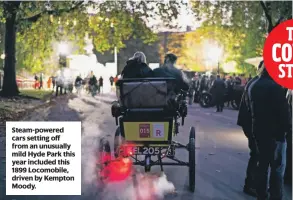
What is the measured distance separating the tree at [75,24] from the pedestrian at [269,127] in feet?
61.3

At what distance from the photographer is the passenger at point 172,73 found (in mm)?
8094

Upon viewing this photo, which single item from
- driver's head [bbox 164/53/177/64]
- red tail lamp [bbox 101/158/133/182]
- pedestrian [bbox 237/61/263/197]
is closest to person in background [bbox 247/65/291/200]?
pedestrian [bbox 237/61/263/197]

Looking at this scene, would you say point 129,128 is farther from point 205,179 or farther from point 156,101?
point 205,179

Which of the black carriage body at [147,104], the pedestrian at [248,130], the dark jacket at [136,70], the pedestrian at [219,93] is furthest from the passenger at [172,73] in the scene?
the pedestrian at [219,93]

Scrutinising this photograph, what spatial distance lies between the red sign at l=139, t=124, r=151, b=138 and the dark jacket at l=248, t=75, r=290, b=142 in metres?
1.70

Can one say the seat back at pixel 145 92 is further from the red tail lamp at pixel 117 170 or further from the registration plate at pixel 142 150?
the red tail lamp at pixel 117 170

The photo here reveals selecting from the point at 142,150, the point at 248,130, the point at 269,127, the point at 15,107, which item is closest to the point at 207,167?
the point at 142,150

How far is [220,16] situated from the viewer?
116 feet

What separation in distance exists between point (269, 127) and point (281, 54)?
1.14 m

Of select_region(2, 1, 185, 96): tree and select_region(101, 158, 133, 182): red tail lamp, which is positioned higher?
select_region(2, 1, 185, 96): tree

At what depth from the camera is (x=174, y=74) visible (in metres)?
8.13

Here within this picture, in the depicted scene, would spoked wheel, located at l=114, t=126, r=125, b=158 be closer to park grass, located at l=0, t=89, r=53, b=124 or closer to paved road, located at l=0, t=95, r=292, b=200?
paved road, located at l=0, t=95, r=292, b=200

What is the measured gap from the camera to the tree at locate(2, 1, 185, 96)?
89.6 ft

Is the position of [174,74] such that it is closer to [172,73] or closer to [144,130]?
[172,73]
